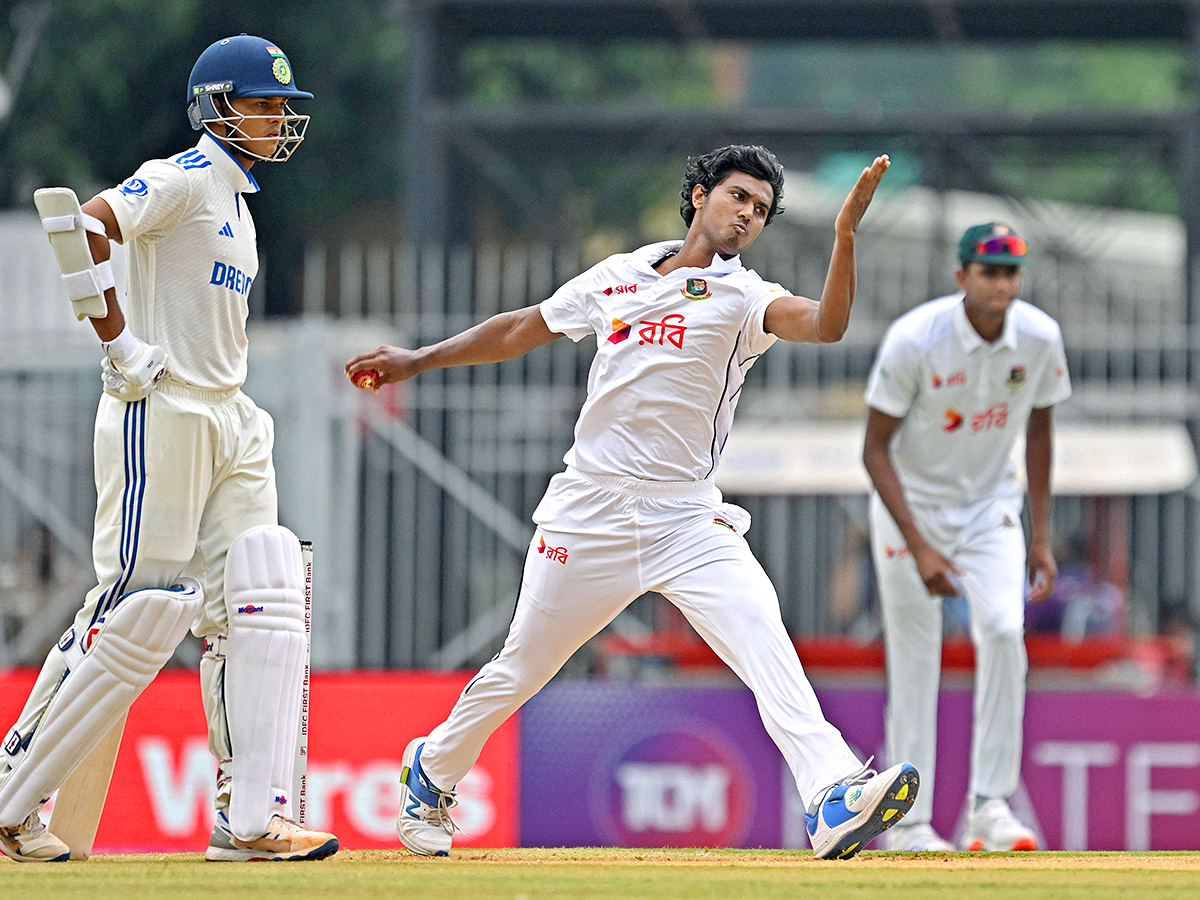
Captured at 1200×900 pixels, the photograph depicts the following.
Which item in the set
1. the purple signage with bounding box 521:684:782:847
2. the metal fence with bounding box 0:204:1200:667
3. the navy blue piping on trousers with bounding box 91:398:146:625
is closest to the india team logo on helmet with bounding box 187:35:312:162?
the navy blue piping on trousers with bounding box 91:398:146:625

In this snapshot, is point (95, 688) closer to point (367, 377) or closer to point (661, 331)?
point (367, 377)

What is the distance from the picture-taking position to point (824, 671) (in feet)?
40.9

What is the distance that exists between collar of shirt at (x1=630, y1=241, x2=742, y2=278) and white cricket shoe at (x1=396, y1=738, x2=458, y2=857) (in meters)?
1.63

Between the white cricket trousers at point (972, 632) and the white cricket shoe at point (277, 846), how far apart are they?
2.57 meters

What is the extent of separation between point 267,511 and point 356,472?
557 cm

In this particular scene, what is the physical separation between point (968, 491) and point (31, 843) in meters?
3.69

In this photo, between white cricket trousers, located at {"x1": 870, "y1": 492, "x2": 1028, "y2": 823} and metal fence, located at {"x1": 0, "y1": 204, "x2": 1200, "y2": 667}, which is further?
metal fence, located at {"x1": 0, "y1": 204, "x2": 1200, "y2": 667}

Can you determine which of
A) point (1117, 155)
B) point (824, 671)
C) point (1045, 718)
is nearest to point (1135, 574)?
point (824, 671)

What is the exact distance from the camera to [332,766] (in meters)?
9.56

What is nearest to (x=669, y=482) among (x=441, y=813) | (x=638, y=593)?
(x=638, y=593)

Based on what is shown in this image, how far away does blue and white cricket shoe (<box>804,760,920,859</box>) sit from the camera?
5.42 meters

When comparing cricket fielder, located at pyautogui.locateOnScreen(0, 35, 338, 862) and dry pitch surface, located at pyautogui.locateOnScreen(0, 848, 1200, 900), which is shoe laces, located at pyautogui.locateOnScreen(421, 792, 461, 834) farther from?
cricket fielder, located at pyautogui.locateOnScreen(0, 35, 338, 862)

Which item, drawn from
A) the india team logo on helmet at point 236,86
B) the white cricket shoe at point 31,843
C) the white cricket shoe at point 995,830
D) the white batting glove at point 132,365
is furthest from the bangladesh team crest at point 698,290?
the white cricket shoe at point 995,830

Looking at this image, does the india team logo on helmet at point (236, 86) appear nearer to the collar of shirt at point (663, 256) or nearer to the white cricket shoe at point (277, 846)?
the collar of shirt at point (663, 256)
